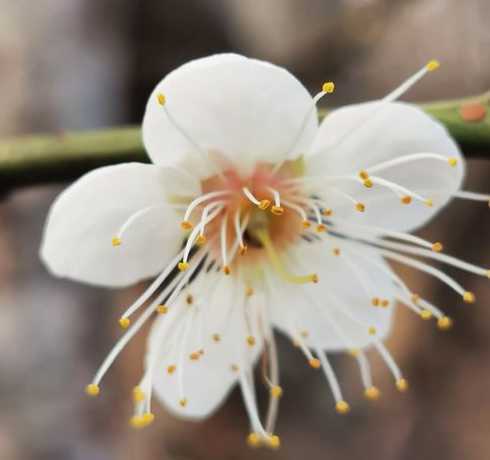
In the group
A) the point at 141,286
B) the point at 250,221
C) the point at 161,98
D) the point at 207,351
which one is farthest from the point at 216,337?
the point at 141,286

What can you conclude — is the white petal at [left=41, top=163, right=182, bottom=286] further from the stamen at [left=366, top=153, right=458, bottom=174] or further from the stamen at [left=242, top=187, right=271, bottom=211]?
the stamen at [left=366, top=153, right=458, bottom=174]

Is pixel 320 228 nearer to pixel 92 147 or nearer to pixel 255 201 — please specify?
pixel 255 201

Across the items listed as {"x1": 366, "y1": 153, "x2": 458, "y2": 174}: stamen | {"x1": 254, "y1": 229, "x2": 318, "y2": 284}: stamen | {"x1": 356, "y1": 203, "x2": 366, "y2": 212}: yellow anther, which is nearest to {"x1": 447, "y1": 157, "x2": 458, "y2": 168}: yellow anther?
{"x1": 366, "y1": 153, "x2": 458, "y2": 174}: stamen

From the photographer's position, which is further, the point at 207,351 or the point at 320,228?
the point at 207,351

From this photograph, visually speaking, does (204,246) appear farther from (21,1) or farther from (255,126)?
(21,1)

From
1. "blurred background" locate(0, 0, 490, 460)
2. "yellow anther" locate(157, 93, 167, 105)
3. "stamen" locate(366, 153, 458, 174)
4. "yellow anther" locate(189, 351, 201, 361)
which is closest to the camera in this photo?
"yellow anther" locate(157, 93, 167, 105)

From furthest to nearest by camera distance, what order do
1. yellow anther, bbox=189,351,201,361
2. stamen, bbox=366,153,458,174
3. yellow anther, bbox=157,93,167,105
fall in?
yellow anther, bbox=189,351,201,361 < stamen, bbox=366,153,458,174 < yellow anther, bbox=157,93,167,105

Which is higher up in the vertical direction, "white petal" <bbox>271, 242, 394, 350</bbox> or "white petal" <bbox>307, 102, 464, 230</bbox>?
"white petal" <bbox>307, 102, 464, 230</bbox>

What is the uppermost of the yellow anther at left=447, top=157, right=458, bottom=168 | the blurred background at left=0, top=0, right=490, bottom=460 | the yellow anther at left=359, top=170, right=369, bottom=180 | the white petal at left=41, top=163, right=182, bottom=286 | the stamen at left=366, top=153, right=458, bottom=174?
the yellow anther at left=447, top=157, right=458, bottom=168
